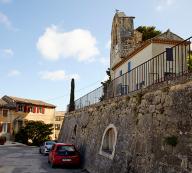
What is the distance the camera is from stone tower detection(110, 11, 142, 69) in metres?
31.5

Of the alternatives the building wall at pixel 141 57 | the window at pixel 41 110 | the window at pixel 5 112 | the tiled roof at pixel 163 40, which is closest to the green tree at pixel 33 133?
the window at pixel 5 112

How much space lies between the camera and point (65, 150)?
2056cm

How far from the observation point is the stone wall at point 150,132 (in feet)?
A: 29.4

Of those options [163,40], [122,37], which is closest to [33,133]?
[122,37]

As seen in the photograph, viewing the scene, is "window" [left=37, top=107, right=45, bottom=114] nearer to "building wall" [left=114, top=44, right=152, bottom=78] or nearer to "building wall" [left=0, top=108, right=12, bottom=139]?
"building wall" [left=0, top=108, right=12, bottom=139]

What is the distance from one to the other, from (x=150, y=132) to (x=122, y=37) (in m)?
21.4

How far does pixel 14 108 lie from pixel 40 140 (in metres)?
8.46

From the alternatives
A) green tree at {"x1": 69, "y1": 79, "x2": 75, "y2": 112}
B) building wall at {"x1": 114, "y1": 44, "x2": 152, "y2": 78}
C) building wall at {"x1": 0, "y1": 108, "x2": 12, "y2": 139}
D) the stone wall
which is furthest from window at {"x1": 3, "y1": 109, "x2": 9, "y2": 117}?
the stone wall

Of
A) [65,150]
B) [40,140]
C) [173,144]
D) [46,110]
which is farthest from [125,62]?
[46,110]

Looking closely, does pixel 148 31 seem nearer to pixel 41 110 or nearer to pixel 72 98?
pixel 72 98

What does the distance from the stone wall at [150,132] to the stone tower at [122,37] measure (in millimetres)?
13873

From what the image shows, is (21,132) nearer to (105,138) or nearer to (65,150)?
(65,150)

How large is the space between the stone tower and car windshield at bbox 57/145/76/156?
13.2 meters

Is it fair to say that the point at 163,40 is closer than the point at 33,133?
Yes
